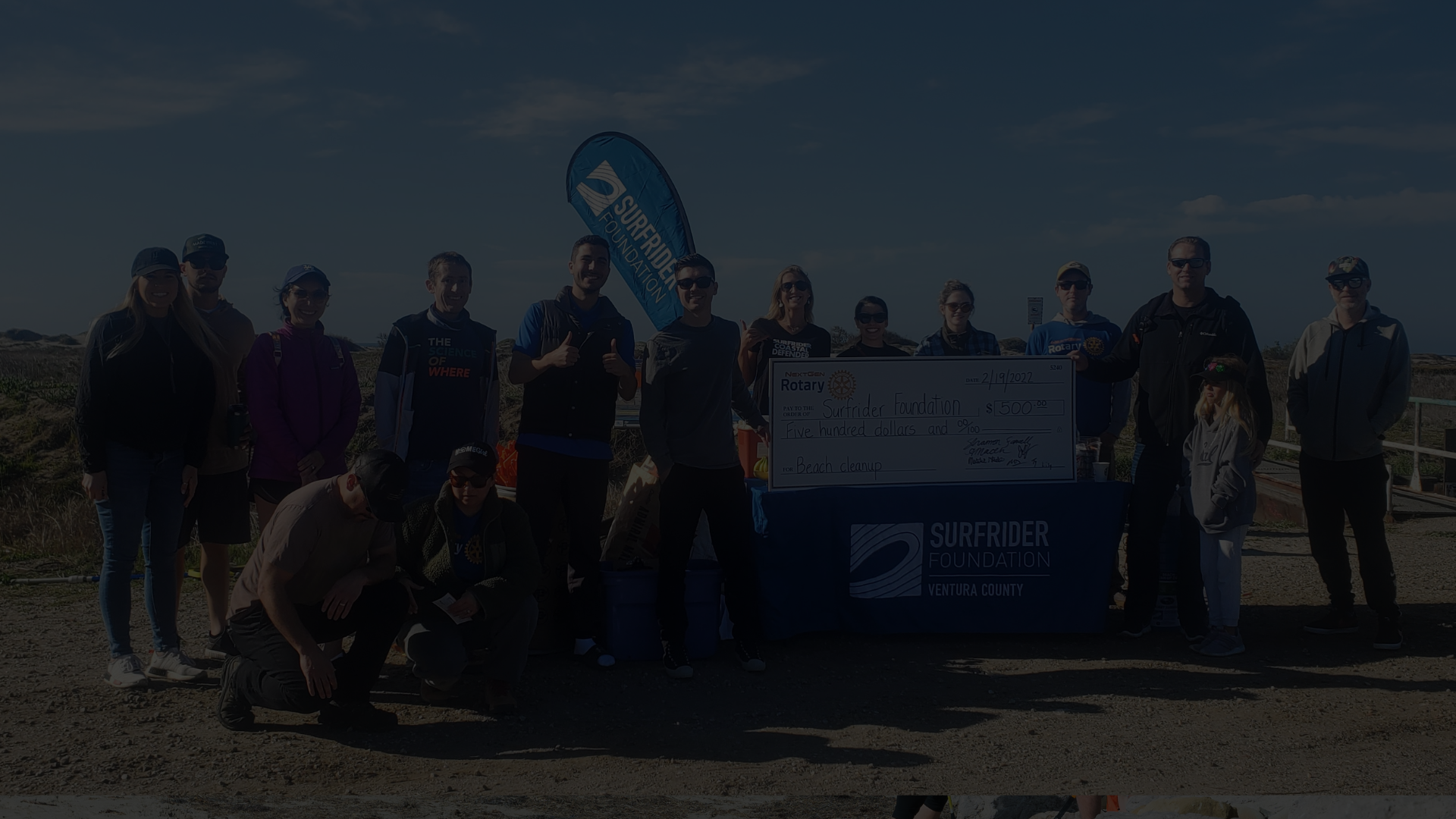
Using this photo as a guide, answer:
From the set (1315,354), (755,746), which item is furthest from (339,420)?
(1315,354)

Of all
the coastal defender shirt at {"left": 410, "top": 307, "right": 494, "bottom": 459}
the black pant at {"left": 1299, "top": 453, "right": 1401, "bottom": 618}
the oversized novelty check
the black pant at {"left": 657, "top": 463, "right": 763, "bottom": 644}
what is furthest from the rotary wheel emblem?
the black pant at {"left": 1299, "top": 453, "right": 1401, "bottom": 618}

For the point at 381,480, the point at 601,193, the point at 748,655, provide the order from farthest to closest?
1. the point at 601,193
2. the point at 748,655
3. the point at 381,480

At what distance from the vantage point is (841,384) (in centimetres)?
617

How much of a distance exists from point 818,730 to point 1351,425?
3.54 m

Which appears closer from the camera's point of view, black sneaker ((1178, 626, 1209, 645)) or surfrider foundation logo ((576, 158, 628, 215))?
black sneaker ((1178, 626, 1209, 645))

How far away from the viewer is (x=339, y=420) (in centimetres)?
556

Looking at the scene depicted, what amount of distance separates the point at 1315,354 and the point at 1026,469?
1.72m

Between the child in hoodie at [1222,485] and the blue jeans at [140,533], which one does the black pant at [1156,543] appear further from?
the blue jeans at [140,533]

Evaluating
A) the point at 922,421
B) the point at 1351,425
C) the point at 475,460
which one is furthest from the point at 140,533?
the point at 1351,425

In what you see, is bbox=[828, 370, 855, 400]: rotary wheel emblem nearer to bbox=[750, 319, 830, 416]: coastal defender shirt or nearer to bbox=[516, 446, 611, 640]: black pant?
bbox=[750, 319, 830, 416]: coastal defender shirt

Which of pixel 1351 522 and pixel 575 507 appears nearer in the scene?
pixel 575 507

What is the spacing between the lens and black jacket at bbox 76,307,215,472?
4.82 m

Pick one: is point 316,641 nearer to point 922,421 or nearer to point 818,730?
point 818,730

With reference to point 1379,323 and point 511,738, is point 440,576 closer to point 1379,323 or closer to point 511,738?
point 511,738
